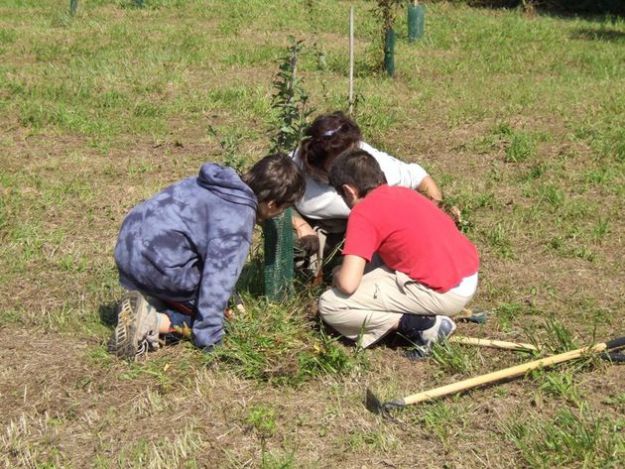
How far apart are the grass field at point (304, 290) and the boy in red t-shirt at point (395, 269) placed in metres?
0.14

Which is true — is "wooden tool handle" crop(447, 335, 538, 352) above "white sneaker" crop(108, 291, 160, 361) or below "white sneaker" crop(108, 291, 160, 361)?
below

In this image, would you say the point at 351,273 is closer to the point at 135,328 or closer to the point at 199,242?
the point at 199,242

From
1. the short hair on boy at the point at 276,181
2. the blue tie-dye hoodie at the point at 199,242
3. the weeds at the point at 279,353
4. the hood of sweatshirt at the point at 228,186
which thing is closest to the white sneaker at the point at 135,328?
the blue tie-dye hoodie at the point at 199,242

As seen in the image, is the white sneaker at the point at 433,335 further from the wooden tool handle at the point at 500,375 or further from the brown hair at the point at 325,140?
the brown hair at the point at 325,140

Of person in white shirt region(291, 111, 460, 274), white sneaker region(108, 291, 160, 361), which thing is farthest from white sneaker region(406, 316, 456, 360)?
white sneaker region(108, 291, 160, 361)

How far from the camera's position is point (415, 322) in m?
4.04

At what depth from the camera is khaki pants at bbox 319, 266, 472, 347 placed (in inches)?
158

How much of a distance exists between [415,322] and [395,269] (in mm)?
250

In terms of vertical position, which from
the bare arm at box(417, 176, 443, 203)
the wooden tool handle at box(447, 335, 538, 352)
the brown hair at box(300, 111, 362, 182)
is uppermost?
the brown hair at box(300, 111, 362, 182)

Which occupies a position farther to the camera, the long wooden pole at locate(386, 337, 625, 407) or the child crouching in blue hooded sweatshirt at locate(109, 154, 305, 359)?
the child crouching in blue hooded sweatshirt at locate(109, 154, 305, 359)

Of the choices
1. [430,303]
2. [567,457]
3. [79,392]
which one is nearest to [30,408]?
[79,392]

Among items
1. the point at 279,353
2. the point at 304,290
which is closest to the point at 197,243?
the point at 279,353

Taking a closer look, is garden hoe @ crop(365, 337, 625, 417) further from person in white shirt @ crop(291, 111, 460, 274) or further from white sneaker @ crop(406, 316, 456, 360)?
person in white shirt @ crop(291, 111, 460, 274)

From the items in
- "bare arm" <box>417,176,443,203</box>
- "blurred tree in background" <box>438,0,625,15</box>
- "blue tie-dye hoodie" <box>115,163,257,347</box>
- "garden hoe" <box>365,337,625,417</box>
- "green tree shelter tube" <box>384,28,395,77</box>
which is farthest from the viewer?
"blurred tree in background" <box>438,0,625,15</box>
